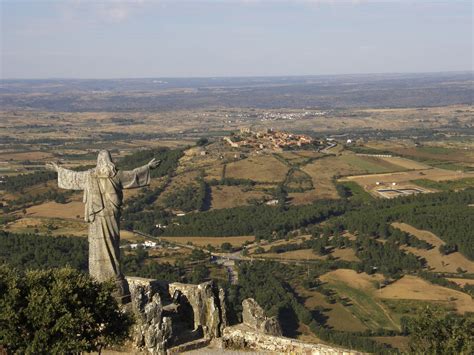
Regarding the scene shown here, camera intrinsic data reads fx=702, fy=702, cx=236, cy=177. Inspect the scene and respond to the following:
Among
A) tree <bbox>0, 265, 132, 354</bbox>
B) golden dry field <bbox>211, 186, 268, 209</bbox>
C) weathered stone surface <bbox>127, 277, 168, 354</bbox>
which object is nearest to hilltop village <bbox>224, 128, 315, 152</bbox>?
golden dry field <bbox>211, 186, 268, 209</bbox>

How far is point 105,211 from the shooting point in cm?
1817

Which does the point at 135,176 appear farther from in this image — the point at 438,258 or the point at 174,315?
the point at 438,258

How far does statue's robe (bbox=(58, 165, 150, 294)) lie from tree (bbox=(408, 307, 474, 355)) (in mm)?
8181

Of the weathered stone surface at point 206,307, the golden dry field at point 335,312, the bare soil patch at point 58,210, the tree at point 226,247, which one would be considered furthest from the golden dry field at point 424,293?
the bare soil patch at point 58,210

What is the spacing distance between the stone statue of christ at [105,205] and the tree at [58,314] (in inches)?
32.4

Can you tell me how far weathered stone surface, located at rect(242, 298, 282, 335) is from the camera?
17953mm

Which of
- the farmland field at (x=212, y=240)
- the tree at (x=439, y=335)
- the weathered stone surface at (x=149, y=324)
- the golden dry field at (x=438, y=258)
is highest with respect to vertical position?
the weathered stone surface at (x=149, y=324)

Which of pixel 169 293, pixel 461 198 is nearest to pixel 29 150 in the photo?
pixel 461 198

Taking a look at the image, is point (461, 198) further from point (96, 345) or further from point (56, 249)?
point (96, 345)

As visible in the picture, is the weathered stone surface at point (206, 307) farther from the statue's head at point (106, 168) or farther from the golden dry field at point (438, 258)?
the golden dry field at point (438, 258)

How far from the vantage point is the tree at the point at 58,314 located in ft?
51.6

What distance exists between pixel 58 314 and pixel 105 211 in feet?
10.3

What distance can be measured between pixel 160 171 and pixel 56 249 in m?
58.6

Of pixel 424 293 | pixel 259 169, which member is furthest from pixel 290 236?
pixel 259 169
